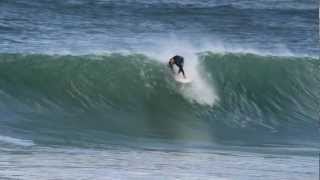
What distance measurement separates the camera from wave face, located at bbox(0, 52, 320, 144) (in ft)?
59.0

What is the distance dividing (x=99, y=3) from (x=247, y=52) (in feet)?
27.7

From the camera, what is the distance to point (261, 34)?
29859 mm

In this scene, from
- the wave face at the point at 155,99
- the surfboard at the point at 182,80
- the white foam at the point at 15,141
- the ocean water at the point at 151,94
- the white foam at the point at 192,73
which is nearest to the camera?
the ocean water at the point at 151,94

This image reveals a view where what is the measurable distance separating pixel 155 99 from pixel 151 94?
0.18 m

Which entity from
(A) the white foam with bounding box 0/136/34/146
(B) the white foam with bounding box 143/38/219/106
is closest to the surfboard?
(B) the white foam with bounding box 143/38/219/106

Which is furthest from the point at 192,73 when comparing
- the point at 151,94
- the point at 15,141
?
the point at 15,141

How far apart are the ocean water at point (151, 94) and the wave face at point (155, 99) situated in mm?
31

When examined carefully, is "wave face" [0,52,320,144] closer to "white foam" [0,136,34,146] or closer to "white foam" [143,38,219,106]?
"white foam" [143,38,219,106]

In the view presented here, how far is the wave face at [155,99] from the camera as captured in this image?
1798 centimetres

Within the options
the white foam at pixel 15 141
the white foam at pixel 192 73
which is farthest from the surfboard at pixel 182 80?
the white foam at pixel 15 141

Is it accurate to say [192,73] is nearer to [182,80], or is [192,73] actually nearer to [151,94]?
[182,80]

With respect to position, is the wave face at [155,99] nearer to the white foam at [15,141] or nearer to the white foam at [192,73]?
the white foam at [192,73]

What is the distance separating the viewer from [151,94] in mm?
21047

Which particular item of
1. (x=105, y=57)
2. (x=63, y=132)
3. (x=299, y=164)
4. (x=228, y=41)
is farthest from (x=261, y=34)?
A: (x=299, y=164)
